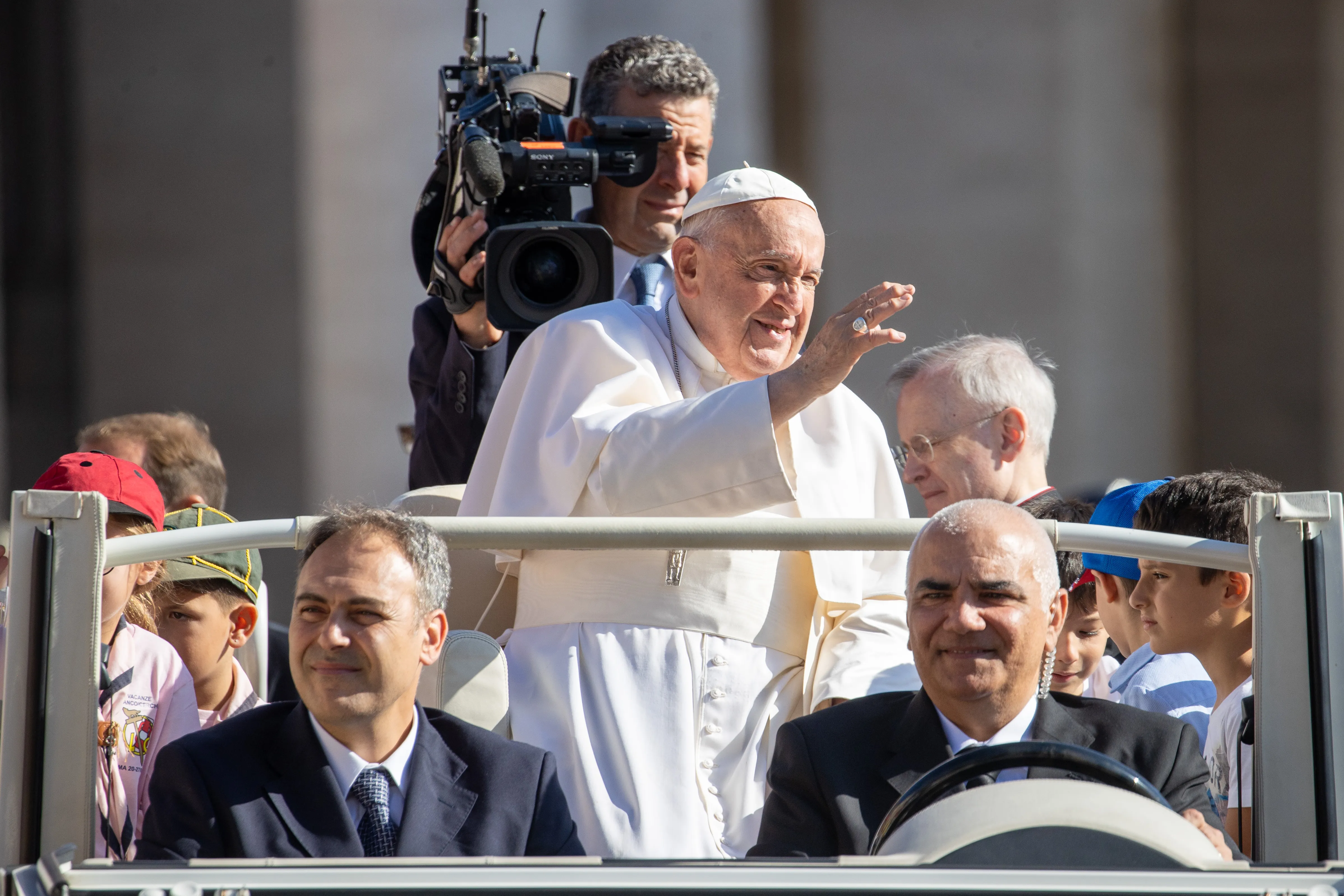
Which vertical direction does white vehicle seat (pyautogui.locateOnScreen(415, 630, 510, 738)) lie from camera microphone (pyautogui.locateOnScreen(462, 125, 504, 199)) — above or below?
below

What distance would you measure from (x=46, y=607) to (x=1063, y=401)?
619 cm

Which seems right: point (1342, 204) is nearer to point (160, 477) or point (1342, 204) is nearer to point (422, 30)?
point (422, 30)

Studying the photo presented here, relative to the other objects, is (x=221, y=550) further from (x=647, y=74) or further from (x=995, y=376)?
(x=647, y=74)

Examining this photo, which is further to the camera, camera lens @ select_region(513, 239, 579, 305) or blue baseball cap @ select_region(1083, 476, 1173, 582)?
camera lens @ select_region(513, 239, 579, 305)

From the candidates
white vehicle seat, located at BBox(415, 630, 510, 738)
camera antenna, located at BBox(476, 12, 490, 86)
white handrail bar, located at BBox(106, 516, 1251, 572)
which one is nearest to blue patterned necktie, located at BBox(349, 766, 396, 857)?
white handrail bar, located at BBox(106, 516, 1251, 572)

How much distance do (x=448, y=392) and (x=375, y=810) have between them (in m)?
1.67

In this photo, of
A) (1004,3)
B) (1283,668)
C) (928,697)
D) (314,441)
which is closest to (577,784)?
(928,697)

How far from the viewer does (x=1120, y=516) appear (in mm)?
3227

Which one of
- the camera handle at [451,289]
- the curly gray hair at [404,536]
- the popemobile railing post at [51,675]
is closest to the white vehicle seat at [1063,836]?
the curly gray hair at [404,536]

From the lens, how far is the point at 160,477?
397 centimetres

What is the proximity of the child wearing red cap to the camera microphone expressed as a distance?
3.16ft

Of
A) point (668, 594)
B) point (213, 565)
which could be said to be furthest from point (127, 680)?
point (668, 594)

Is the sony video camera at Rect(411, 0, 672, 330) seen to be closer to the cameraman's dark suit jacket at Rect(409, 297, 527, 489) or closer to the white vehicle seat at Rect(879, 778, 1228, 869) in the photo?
the cameraman's dark suit jacket at Rect(409, 297, 527, 489)

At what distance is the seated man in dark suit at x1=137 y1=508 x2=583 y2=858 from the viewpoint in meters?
2.28
